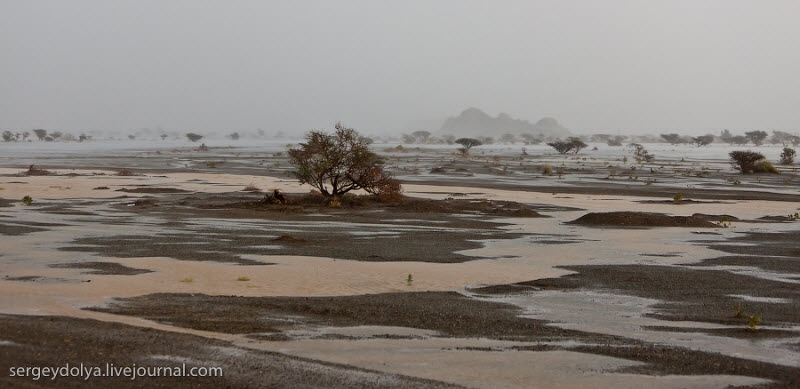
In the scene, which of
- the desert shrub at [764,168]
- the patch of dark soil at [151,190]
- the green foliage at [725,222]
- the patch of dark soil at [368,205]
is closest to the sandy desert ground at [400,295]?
the green foliage at [725,222]

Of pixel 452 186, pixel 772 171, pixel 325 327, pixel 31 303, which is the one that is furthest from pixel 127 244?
pixel 772 171

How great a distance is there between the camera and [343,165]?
3697cm

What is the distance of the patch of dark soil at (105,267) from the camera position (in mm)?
16980

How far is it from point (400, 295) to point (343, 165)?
22.0m

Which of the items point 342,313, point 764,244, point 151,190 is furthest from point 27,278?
point 151,190

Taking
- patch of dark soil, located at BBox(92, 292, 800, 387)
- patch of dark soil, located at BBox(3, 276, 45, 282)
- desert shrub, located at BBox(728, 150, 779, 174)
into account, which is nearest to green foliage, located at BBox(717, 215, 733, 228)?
patch of dark soil, located at BBox(92, 292, 800, 387)

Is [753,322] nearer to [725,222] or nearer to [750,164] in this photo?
[725,222]

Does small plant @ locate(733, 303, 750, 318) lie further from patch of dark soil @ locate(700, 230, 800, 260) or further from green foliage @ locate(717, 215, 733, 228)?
green foliage @ locate(717, 215, 733, 228)

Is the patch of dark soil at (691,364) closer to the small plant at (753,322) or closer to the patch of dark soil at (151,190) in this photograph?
the small plant at (753,322)

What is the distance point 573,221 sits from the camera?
3023cm

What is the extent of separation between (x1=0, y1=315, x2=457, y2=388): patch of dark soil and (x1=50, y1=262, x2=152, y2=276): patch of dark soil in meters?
5.34

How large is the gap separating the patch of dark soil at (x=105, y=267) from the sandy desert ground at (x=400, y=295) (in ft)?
0.13

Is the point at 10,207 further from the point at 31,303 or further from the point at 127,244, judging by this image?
the point at 31,303

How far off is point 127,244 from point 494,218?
13.9 meters
